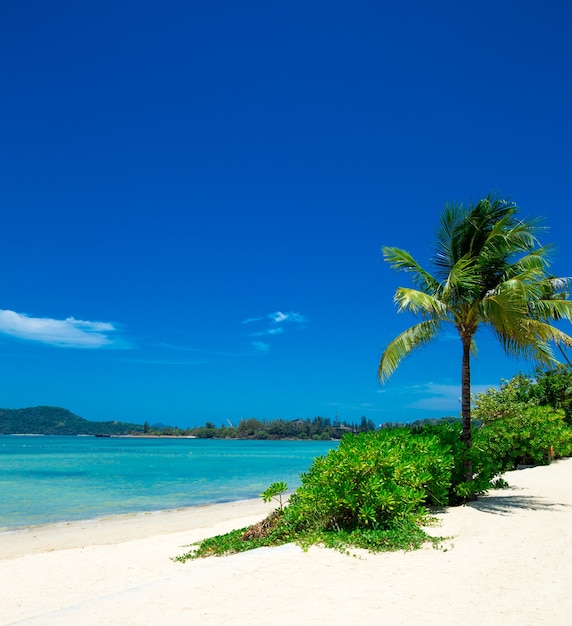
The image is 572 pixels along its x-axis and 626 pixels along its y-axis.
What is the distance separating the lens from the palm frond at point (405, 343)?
11031 millimetres

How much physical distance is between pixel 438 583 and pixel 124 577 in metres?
4.65

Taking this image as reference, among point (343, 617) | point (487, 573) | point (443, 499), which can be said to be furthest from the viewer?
point (443, 499)

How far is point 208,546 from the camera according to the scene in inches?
314

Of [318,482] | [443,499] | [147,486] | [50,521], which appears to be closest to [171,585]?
[318,482]

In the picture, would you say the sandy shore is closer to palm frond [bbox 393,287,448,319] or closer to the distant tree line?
palm frond [bbox 393,287,448,319]

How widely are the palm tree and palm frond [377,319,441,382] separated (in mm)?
20

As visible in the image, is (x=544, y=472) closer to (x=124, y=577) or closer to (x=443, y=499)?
(x=443, y=499)

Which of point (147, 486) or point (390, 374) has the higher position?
point (390, 374)

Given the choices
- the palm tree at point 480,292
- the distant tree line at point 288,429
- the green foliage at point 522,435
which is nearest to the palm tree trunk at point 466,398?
the palm tree at point 480,292

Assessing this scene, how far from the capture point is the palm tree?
9742 mm

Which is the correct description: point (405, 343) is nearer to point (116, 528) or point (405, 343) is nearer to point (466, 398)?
point (466, 398)

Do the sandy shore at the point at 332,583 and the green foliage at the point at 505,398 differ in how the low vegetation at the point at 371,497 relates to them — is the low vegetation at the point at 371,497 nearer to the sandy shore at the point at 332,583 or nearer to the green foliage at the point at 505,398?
the sandy shore at the point at 332,583

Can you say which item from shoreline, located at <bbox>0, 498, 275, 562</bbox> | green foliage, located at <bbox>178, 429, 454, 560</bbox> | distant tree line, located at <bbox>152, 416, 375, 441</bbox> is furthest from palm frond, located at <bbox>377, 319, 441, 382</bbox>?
distant tree line, located at <bbox>152, 416, 375, 441</bbox>

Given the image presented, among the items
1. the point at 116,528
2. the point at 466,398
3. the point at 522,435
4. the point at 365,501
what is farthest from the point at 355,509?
the point at 522,435
